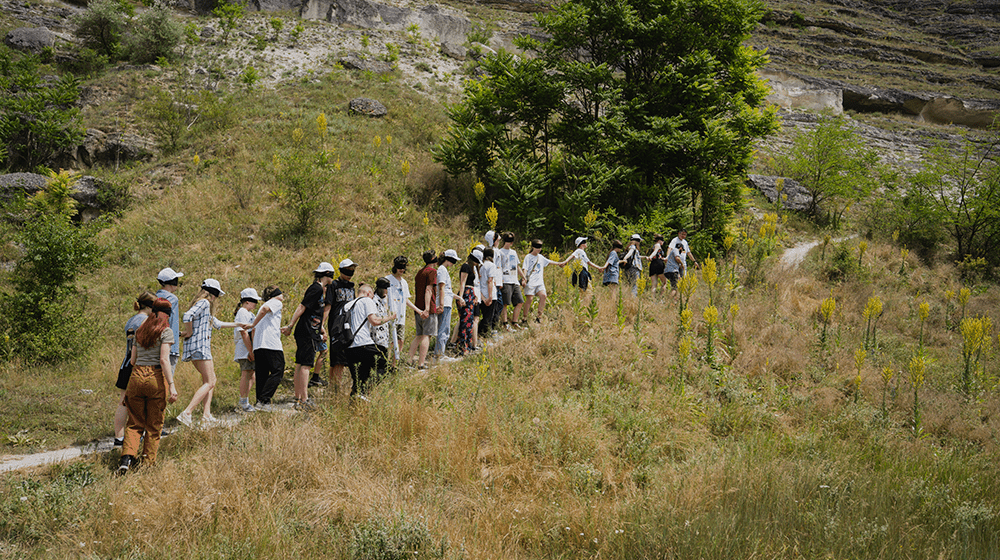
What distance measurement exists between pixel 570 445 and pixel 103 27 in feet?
131

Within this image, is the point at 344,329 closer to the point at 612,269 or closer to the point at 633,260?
the point at 612,269

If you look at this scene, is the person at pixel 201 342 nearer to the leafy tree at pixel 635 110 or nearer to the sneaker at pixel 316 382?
the sneaker at pixel 316 382

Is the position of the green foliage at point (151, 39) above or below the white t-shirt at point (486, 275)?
above

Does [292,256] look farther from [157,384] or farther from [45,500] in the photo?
[45,500]

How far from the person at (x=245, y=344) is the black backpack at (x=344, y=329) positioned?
1.13m

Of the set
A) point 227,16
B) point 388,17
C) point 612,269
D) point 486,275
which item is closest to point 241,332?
point 486,275

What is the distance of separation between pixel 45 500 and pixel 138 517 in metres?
0.95

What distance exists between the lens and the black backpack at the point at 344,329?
21.8 feet

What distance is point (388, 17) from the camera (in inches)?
1571

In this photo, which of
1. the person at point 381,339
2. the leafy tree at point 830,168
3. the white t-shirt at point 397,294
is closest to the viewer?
the person at point 381,339

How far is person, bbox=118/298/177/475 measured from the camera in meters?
5.37

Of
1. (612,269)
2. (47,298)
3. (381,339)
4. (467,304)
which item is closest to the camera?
(381,339)

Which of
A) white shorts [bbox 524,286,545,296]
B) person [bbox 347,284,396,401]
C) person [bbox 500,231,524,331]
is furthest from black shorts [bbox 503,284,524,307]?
person [bbox 347,284,396,401]

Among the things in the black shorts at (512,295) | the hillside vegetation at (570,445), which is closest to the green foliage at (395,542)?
the hillside vegetation at (570,445)
